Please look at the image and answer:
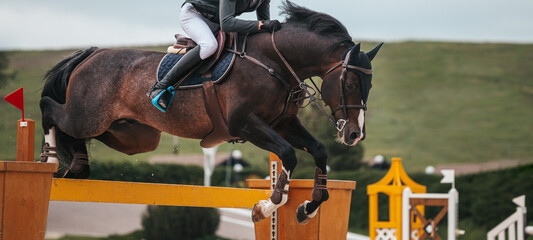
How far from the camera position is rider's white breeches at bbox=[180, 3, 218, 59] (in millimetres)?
4309

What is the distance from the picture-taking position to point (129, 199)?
4.13 metres

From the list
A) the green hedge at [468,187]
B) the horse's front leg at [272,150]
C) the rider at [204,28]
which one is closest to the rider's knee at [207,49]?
the rider at [204,28]

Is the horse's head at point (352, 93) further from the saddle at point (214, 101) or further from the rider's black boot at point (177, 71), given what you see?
the rider's black boot at point (177, 71)

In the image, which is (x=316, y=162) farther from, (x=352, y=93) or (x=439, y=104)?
(x=439, y=104)

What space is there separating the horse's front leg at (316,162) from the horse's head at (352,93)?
0.91ft

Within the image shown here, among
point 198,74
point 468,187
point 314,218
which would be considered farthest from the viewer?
point 468,187

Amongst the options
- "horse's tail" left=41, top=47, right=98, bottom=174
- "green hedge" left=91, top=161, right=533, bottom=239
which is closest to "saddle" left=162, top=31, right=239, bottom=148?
"horse's tail" left=41, top=47, right=98, bottom=174

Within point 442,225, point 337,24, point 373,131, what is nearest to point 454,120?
point 373,131

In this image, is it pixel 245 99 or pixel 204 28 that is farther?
pixel 204 28

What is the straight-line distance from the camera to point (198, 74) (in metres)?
4.41

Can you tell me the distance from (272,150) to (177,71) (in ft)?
2.94

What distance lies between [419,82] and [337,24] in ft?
135

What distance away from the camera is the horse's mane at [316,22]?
427 cm

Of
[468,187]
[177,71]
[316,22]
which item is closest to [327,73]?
[316,22]
